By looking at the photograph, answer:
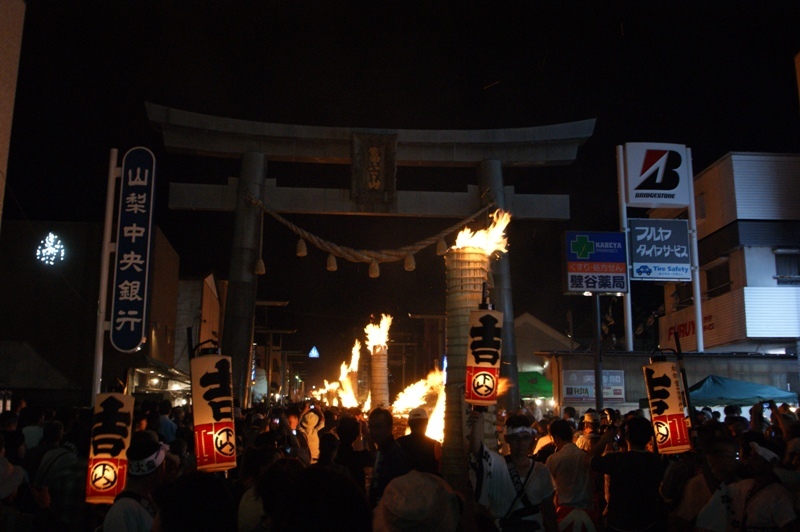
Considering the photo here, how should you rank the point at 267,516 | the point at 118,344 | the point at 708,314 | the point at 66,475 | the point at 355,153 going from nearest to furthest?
the point at 267,516 < the point at 66,475 < the point at 118,344 < the point at 355,153 < the point at 708,314

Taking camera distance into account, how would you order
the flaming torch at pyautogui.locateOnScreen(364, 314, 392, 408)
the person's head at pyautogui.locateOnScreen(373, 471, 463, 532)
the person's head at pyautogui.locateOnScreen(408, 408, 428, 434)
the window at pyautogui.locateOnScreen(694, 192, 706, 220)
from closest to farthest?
the person's head at pyautogui.locateOnScreen(373, 471, 463, 532)
the person's head at pyautogui.locateOnScreen(408, 408, 428, 434)
the flaming torch at pyautogui.locateOnScreen(364, 314, 392, 408)
the window at pyautogui.locateOnScreen(694, 192, 706, 220)

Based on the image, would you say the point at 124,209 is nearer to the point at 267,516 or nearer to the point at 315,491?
the point at 267,516

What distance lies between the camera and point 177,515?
3.06 metres

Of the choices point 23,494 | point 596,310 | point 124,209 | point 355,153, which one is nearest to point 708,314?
point 596,310

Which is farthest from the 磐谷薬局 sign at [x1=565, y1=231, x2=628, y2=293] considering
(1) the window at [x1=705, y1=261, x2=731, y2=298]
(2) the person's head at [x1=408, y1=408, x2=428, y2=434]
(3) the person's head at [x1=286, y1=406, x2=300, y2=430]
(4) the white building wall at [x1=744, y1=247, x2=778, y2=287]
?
(2) the person's head at [x1=408, y1=408, x2=428, y2=434]

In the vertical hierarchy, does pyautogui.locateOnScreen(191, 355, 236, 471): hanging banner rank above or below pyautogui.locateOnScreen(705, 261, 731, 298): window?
below

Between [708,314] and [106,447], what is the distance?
25790 mm

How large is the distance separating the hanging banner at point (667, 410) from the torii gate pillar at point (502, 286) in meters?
9.18

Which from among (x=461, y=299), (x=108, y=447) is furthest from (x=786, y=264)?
(x=108, y=447)

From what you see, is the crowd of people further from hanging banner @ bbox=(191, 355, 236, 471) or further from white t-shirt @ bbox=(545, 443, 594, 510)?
hanging banner @ bbox=(191, 355, 236, 471)

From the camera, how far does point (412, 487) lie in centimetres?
276

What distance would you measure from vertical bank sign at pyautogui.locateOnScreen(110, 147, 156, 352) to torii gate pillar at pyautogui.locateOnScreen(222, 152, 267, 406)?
3.53 meters

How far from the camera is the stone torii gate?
1858cm

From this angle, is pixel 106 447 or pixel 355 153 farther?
pixel 355 153
